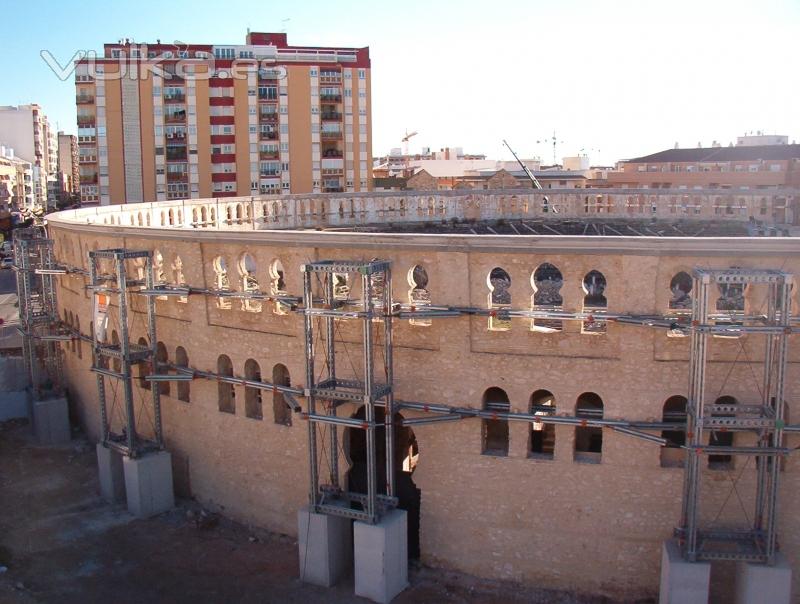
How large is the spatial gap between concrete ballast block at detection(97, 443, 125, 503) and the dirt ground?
31cm

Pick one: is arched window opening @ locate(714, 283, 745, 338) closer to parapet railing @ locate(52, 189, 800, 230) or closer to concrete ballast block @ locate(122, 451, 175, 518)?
concrete ballast block @ locate(122, 451, 175, 518)

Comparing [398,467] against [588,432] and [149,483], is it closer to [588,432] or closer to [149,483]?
[588,432]

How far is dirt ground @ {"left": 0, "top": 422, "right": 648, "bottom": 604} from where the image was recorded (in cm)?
1856

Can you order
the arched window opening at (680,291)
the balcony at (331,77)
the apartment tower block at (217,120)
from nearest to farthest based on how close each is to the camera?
the arched window opening at (680,291) < the apartment tower block at (217,120) < the balcony at (331,77)

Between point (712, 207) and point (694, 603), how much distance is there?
25.2 metres

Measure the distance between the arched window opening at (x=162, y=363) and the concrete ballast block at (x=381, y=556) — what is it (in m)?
7.59

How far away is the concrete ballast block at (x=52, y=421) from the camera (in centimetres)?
2862

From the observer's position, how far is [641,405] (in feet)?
56.4

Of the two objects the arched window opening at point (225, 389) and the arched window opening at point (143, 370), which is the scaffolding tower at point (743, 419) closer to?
the arched window opening at point (225, 389)

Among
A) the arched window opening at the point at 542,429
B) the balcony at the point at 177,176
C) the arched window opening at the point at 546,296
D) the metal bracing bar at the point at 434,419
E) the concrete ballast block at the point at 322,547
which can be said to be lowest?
the concrete ballast block at the point at 322,547

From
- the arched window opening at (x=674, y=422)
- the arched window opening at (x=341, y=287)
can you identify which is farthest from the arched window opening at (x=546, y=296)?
the arched window opening at (x=341, y=287)

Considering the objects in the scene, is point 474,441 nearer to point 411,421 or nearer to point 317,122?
point 411,421

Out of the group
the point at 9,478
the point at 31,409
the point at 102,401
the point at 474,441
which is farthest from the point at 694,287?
the point at 31,409

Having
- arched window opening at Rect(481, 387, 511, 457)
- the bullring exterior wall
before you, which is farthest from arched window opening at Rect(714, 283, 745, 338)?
arched window opening at Rect(481, 387, 511, 457)
